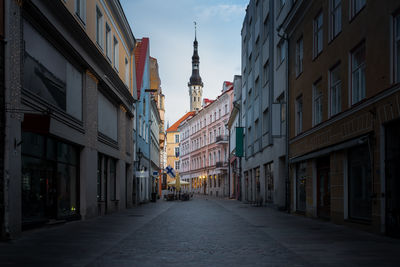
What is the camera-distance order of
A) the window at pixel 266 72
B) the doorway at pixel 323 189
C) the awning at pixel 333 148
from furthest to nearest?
1. the window at pixel 266 72
2. the doorway at pixel 323 189
3. the awning at pixel 333 148

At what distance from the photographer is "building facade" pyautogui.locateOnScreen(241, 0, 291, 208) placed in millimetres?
24778

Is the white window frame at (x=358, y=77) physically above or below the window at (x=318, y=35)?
below

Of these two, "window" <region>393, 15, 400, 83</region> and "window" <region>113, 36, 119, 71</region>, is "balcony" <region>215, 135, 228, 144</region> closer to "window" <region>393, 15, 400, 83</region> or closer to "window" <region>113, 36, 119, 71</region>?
"window" <region>113, 36, 119, 71</region>

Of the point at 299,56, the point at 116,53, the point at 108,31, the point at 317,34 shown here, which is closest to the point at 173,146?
the point at 116,53

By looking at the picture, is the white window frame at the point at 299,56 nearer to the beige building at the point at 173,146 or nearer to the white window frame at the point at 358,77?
the white window frame at the point at 358,77

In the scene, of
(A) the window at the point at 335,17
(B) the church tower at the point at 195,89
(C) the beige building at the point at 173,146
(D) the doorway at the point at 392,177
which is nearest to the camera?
(D) the doorway at the point at 392,177

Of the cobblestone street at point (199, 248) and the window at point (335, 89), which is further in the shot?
the window at point (335, 89)

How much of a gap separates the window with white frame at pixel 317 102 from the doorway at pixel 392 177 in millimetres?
6214

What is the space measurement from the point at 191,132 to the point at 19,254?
77775 mm

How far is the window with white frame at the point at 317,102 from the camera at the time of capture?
17.8 m

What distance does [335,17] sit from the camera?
16.0 m

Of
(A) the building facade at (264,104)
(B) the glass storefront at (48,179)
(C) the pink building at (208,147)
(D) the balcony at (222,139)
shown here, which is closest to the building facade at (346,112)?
(A) the building facade at (264,104)

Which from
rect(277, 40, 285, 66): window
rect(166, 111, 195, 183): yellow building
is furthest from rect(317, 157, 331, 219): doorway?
rect(166, 111, 195, 183): yellow building

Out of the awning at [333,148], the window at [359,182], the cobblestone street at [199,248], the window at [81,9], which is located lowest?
the cobblestone street at [199,248]
